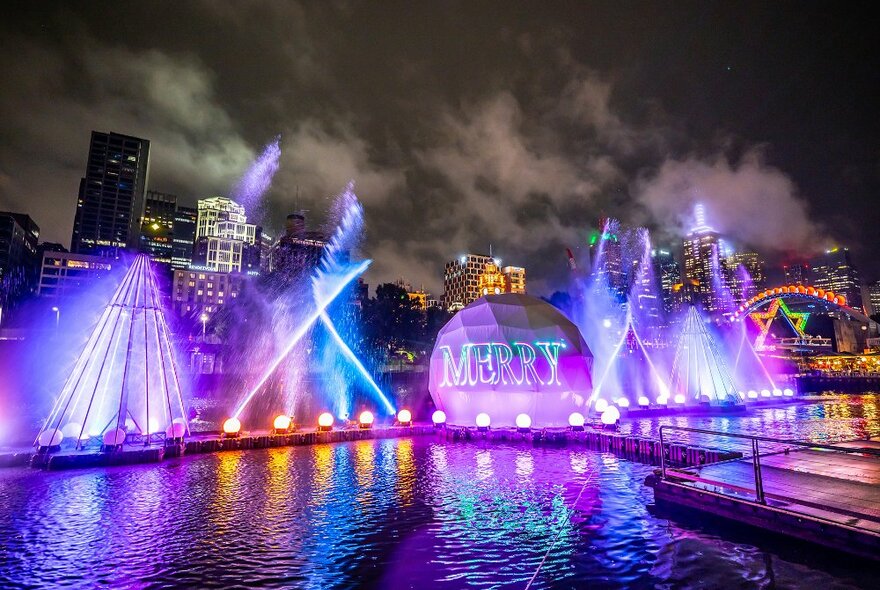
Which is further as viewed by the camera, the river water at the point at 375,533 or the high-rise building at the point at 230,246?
the high-rise building at the point at 230,246

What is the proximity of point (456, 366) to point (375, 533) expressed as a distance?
1778 centimetres

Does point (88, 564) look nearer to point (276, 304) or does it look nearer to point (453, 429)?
point (453, 429)

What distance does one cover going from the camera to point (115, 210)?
7844 inches

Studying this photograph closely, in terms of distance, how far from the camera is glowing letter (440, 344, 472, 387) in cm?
2928

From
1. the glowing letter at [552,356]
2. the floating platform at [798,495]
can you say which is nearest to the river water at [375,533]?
the floating platform at [798,495]

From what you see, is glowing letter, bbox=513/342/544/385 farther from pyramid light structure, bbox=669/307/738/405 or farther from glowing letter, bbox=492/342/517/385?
pyramid light structure, bbox=669/307/738/405

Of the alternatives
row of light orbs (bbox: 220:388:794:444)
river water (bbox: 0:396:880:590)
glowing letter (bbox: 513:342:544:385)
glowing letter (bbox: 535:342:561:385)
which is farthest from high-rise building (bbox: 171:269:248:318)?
river water (bbox: 0:396:880:590)

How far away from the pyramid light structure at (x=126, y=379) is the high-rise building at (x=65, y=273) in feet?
466

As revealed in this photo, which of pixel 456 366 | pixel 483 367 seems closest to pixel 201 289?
pixel 456 366

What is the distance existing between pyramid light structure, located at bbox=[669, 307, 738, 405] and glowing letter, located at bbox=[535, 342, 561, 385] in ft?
75.6

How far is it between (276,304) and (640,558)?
7174cm

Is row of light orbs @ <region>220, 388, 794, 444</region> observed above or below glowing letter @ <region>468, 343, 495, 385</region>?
below

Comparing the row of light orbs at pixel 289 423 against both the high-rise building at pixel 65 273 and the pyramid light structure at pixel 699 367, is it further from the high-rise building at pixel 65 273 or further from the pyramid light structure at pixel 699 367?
the high-rise building at pixel 65 273

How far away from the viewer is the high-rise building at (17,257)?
138 m
